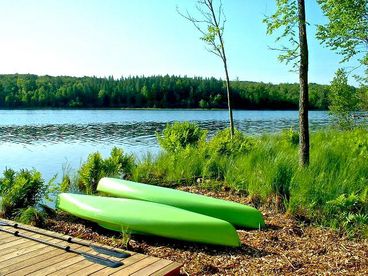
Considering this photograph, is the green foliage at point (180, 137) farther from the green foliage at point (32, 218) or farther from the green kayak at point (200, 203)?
the green foliage at point (32, 218)

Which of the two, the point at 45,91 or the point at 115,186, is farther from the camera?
the point at 45,91

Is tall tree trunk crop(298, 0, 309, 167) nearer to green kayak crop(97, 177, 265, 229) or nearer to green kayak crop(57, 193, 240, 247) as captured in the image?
green kayak crop(97, 177, 265, 229)

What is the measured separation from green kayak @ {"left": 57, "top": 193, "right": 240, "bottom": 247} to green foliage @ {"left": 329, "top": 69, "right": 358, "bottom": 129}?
58.5 ft

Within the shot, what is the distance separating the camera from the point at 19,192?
6.56 meters

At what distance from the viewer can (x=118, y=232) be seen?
5.40 m

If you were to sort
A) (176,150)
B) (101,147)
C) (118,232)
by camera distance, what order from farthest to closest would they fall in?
(101,147), (176,150), (118,232)

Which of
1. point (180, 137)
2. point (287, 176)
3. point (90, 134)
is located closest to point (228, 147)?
point (180, 137)

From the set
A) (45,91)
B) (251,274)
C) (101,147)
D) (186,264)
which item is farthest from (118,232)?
(45,91)

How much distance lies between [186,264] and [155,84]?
263ft

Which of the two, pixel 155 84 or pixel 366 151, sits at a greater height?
pixel 155 84

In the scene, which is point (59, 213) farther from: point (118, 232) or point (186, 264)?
point (186, 264)

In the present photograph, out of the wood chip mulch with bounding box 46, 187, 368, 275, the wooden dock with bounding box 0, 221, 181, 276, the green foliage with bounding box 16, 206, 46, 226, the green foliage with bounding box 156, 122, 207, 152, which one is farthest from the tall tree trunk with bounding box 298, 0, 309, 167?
the green foliage with bounding box 156, 122, 207, 152

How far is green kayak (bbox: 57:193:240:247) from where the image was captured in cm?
477

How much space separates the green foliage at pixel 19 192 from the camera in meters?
6.44
